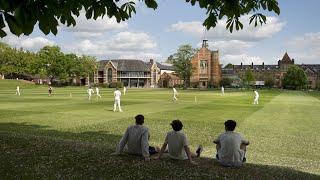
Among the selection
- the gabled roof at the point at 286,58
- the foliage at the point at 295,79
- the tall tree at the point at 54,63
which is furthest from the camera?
the gabled roof at the point at 286,58

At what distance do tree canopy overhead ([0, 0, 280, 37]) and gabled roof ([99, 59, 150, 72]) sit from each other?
132m

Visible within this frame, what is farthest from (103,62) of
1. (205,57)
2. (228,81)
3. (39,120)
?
(39,120)

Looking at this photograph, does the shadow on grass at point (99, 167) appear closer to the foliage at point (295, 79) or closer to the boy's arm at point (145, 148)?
the boy's arm at point (145, 148)

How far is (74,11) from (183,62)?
398 ft

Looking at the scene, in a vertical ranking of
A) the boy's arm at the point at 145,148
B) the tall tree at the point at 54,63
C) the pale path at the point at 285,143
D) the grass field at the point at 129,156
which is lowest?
the pale path at the point at 285,143

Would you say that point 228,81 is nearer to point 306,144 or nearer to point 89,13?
point 306,144

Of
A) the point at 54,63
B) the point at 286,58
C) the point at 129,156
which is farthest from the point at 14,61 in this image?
the point at 286,58

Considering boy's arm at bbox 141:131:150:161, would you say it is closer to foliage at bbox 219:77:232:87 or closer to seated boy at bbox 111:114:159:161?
seated boy at bbox 111:114:159:161

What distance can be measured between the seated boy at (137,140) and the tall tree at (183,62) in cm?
11658

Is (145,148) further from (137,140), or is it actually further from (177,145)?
(177,145)

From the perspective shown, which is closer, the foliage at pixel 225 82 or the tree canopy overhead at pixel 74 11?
the tree canopy overhead at pixel 74 11

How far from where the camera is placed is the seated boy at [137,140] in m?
8.91

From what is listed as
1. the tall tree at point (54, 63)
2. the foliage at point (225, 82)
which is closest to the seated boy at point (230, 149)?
the tall tree at point (54, 63)

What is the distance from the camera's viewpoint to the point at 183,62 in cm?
12650
